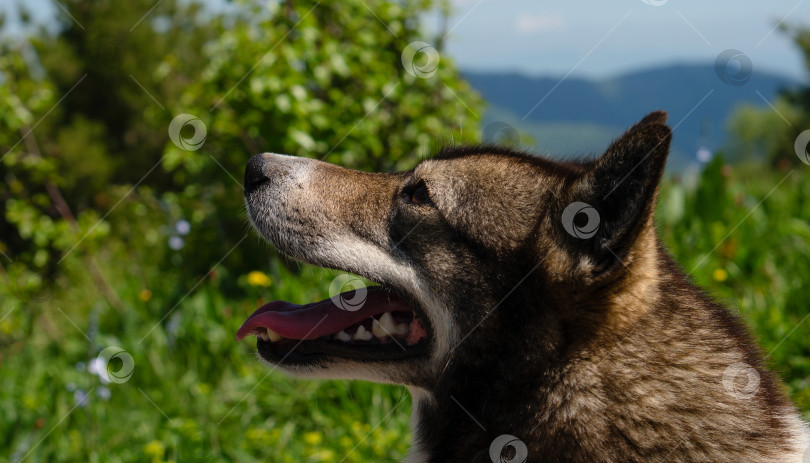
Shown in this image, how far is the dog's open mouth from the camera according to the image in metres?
2.79

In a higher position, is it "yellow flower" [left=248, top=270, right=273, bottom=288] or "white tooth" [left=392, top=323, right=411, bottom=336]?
"white tooth" [left=392, top=323, right=411, bottom=336]

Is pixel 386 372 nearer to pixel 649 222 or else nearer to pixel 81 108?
pixel 649 222

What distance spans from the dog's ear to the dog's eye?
0.56 m

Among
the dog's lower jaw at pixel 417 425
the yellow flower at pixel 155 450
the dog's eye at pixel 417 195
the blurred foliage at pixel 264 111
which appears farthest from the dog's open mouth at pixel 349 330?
the blurred foliage at pixel 264 111

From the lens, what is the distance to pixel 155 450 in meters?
3.77

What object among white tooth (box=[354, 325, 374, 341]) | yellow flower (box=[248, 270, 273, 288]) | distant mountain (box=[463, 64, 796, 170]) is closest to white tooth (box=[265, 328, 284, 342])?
white tooth (box=[354, 325, 374, 341])

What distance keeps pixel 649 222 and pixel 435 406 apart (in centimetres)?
100

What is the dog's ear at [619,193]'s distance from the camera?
2105 mm

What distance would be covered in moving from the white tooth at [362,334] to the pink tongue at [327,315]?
1.3 inches

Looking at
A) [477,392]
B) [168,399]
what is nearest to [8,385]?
[168,399]

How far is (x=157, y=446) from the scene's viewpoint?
12.4 feet

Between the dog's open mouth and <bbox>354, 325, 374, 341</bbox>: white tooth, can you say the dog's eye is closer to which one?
the dog's open mouth

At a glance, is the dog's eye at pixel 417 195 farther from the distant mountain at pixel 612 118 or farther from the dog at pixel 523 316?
the distant mountain at pixel 612 118

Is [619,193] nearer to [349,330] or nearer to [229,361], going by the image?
[349,330]
